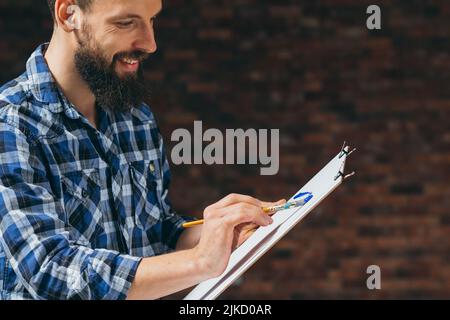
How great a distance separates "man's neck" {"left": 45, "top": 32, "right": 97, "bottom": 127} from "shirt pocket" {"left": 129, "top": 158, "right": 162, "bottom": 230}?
6.8 inches

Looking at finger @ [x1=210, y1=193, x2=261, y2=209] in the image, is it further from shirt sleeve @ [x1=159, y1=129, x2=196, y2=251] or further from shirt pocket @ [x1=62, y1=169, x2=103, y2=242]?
shirt sleeve @ [x1=159, y1=129, x2=196, y2=251]

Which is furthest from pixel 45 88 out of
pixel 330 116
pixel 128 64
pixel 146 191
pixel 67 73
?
pixel 330 116

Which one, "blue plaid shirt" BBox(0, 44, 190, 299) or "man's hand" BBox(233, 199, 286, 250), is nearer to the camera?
"blue plaid shirt" BBox(0, 44, 190, 299)

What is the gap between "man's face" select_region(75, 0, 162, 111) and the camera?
5.57ft

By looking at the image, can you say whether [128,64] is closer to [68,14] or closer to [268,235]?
[68,14]

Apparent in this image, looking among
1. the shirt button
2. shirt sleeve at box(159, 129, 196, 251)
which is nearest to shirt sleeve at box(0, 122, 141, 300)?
the shirt button

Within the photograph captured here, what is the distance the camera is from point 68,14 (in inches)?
68.1

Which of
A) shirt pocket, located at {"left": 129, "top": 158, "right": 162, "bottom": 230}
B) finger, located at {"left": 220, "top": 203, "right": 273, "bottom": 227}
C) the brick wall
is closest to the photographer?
finger, located at {"left": 220, "top": 203, "right": 273, "bottom": 227}

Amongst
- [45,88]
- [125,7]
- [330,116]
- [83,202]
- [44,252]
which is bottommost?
[44,252]

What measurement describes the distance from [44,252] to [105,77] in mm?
357

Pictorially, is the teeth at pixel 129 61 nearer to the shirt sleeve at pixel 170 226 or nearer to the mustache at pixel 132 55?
the mustache at pixel 132 55

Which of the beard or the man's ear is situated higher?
the man's ear

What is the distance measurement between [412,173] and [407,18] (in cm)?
65

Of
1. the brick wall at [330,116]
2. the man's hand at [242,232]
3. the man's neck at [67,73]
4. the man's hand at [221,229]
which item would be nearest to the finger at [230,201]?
the man's hand at [221,229]
